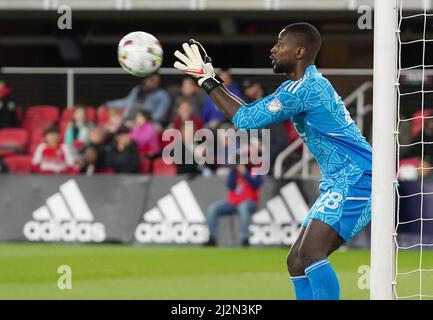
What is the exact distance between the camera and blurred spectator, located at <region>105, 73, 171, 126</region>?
644 inches

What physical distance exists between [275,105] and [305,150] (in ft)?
28.2

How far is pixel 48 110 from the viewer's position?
1711 cm

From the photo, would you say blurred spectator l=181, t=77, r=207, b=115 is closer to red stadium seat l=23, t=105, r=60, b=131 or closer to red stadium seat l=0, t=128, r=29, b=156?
red stadium seat l=23, t=105, r=60, b=131

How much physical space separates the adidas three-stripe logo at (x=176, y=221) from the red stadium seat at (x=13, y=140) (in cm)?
265

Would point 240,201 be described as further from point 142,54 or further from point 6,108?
point 142,54

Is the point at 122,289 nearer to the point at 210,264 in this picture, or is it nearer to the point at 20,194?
the point at 210,264

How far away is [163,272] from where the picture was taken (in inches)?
495

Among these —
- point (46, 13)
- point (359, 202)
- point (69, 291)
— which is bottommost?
point (69, 291)

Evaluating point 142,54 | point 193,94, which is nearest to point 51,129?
point 193,94

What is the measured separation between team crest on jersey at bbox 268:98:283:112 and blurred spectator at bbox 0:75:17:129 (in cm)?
1007
